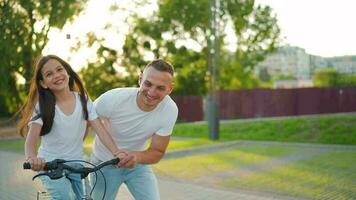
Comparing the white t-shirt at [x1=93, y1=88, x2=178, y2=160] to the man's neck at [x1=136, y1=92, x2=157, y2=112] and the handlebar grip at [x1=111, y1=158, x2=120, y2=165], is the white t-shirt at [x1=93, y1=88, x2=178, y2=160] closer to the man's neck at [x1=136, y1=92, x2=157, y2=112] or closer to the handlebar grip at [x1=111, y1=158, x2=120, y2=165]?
the man's neck at [x1=136, y1=92, x2=157, y2=112]

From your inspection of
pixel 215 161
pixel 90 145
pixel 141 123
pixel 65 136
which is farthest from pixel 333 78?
pixel 65 136

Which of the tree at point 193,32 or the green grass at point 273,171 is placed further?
the tree at point 193,32

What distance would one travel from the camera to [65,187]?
128 inches

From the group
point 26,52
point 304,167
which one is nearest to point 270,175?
point 304,167

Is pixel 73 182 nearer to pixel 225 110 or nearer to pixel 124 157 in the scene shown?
pixel 124 157

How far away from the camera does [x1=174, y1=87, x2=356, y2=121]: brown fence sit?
29.1 m

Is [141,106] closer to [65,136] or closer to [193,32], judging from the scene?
[65,136]

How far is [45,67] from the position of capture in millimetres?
3367

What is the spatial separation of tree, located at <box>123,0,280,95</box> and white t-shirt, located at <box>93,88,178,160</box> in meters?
24.2

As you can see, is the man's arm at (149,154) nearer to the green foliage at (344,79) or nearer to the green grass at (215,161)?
the green grass at (215,161)

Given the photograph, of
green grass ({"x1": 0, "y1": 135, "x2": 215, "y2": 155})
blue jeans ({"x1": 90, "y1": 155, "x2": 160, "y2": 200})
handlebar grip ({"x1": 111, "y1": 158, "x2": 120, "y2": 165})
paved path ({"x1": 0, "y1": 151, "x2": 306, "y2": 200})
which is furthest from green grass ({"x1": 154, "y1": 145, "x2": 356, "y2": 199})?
handlebar grip ({"x1": 111, "y1": 158, "x2": 120, "y2": 165})

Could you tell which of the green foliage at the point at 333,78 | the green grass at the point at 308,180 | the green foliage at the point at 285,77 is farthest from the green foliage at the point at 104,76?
the green foliage at the point at 285,77

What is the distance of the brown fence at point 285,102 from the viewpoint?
95.6 feet

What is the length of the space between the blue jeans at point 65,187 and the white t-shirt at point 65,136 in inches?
7.5
